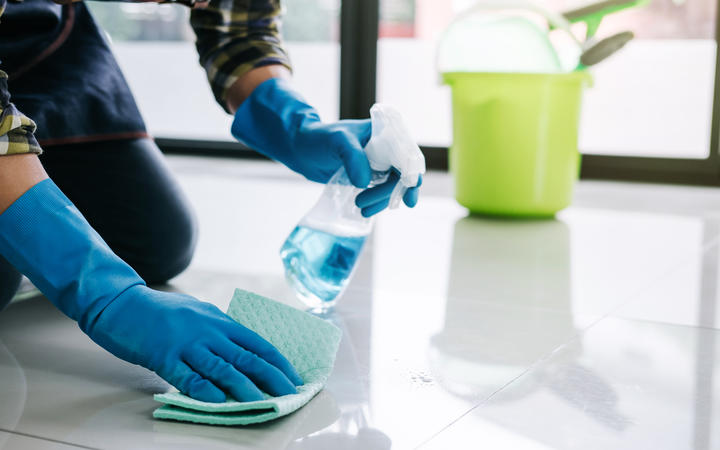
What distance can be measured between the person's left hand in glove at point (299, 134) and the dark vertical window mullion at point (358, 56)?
200cm

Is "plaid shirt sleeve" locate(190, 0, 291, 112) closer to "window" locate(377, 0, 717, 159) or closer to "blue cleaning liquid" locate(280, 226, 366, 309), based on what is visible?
"blue cleaning liquid" locate(280, 226, 366, 309)

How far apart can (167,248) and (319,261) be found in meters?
0.29

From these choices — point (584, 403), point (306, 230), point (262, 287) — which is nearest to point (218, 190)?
point (262, 287)

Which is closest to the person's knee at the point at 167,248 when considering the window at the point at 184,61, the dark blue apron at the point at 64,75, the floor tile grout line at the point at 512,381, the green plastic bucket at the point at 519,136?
the dark blue apron at the point at 64,75

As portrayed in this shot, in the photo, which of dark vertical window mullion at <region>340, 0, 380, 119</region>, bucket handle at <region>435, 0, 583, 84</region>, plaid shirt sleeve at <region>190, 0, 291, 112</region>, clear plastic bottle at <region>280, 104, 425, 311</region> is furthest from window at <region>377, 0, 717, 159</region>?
clear plastic bottle at <region>280, 104, 425, 311</region>

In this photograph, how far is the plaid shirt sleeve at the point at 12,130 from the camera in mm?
850

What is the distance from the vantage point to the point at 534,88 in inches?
76.7

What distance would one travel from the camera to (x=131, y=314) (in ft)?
2.69

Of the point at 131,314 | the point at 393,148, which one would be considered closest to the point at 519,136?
the point at 393,148

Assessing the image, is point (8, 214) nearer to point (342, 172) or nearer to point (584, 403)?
point (342, 172)

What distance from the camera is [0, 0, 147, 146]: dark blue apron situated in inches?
49.2

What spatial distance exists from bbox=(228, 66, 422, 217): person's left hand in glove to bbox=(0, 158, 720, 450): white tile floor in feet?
0.63

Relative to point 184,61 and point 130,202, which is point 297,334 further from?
point 184,61

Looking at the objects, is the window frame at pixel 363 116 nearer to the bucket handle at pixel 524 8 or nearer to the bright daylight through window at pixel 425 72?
the bright daylight through window at pixel 425 72
